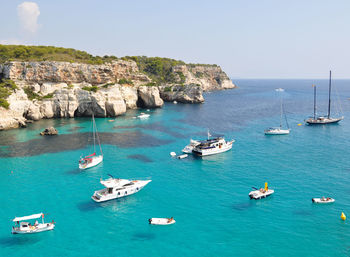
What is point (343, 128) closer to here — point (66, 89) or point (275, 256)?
Answer: point (275, 256)

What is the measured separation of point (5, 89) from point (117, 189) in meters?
66.4

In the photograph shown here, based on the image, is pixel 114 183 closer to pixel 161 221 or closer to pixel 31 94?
pixel 161 221

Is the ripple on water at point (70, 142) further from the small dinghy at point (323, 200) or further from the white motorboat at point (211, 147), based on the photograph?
the small dinghy at point (323, 200)

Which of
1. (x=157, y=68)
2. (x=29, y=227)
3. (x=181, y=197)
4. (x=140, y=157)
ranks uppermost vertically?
(x=157, y=68)

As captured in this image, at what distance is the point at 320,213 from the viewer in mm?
33625

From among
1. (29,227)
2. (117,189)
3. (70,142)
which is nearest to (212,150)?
(117,189)

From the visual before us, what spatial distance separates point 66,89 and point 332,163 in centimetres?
8156

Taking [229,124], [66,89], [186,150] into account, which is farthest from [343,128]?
[66,89]

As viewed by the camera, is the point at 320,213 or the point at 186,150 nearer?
the point at 320,213

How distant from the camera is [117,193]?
1516 inches

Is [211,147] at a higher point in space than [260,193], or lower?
higher

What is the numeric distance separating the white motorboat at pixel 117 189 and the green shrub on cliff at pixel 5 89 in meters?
57.2

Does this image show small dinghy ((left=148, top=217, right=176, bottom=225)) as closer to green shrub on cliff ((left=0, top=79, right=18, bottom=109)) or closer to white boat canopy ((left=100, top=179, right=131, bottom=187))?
white boat canopy ((left=100, top=179, right=131, bottom=187))

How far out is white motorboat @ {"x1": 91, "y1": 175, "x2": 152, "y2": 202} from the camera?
37.6 m
